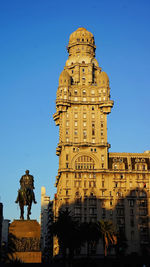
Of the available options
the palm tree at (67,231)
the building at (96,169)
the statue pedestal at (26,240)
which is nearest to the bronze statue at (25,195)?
the statue pedestal at (26,240)

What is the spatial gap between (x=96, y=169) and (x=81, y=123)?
1966cm

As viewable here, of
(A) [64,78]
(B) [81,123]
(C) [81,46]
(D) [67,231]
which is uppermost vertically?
(C) [81,46]

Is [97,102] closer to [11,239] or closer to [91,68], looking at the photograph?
[91,68]

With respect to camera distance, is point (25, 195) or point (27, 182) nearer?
point (25, 195)

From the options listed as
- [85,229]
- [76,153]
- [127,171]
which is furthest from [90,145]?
[85,229]

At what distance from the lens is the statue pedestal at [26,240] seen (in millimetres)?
58188

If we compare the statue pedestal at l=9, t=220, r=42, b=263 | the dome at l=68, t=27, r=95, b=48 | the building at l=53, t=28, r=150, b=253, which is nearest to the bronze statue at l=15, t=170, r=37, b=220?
the statue pedestal at l=9, t=220, r=42, b=263

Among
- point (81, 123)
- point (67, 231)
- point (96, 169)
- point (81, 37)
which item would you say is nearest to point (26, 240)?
point (67, 231)

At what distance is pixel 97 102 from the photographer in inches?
6393

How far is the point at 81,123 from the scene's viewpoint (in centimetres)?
15900

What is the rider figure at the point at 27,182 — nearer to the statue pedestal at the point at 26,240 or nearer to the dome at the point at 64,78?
the statue pedestal at the point at 26,240

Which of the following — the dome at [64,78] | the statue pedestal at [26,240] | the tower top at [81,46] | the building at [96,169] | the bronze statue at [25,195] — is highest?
the tower top at [81,46]

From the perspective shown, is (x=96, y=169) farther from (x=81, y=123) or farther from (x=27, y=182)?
(x=27, y=182)

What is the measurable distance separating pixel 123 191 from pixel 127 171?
7.69 m
